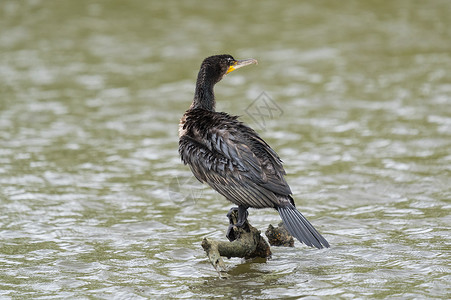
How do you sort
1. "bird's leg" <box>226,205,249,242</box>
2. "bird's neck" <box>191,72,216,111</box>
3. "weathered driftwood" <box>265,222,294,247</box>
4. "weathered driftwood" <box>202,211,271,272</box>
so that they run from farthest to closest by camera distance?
1. "bird's neck" <box>191,72,216,111</box>
2. "weathered driftwood" <box>265,222,294,247</box>
3. "bird's leg" <box>226,205,249,242</box>
4. "weathered driftwood" <box>202,211,271,272</box>

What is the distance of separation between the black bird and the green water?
50 centimetres

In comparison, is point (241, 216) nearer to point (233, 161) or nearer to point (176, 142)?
point (233, 161)

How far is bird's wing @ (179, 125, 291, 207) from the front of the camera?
661 cm

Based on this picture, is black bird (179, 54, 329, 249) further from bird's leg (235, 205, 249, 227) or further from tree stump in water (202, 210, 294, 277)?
tree stump in water (202, 210, 294, 277)

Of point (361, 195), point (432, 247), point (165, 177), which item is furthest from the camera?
point (165, 177)

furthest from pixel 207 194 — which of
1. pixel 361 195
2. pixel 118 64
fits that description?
pixel 118 64

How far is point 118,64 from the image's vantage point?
14.7 meters

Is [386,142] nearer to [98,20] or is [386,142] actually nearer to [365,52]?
[365,52]

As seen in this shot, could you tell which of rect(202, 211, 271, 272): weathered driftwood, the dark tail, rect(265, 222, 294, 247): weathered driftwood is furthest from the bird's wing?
rect(265, 222, 294, 247): weathered driftwood

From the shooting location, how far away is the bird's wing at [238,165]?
661 centimetres

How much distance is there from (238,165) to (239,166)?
0.6 inches

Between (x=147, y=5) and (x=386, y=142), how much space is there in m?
8.84

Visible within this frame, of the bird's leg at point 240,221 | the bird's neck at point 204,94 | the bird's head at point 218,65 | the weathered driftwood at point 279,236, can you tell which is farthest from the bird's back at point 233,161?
the bird's head at point 218,65

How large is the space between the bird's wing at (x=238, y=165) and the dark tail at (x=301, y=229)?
0.14 m
